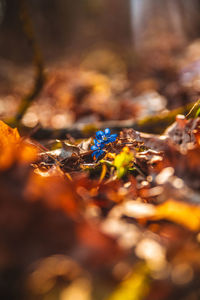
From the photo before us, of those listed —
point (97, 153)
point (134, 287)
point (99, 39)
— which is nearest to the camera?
point (134, 287)

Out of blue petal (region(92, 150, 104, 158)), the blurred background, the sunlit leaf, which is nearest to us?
the sunlit leaf

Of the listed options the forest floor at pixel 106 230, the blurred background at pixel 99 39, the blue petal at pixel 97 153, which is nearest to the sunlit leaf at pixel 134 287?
the forest floor at pixel 106 230

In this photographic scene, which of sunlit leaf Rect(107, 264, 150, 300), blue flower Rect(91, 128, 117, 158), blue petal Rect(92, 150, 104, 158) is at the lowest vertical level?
sunlit leaf Rect(107, 264, 150, 300)

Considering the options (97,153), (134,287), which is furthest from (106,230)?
(97,153)

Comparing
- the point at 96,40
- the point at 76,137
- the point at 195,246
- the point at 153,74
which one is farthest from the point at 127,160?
the point at 96,40

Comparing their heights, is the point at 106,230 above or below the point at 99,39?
below

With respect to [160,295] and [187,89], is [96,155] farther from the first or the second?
[187,89]

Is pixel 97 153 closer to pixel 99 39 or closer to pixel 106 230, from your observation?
pixel 106 230

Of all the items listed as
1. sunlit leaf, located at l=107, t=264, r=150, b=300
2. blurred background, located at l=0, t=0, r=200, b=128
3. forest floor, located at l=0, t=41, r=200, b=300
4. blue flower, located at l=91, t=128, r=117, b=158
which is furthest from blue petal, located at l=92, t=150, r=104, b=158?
blurred background, located at l=0, t=0, r=200, b=128

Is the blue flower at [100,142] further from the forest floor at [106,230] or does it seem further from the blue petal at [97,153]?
the forest floor at [106,230]

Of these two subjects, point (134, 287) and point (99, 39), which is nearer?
point (134, 287)

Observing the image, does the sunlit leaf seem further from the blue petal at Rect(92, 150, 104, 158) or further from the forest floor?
the blue petal at Rect(92, 150, 104, 158)
